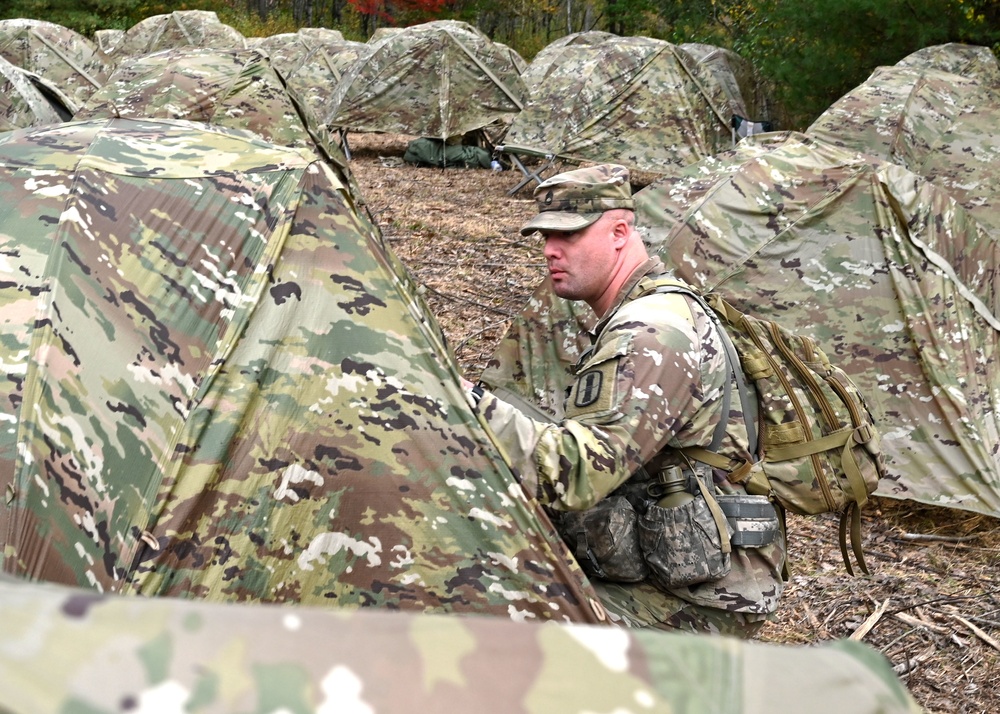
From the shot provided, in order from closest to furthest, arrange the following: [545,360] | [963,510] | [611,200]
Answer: [611,200], [963,510], [545,360]

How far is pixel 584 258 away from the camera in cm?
333

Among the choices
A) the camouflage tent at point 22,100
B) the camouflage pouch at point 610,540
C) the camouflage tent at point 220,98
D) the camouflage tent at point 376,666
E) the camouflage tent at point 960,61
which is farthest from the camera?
the camouflage tent at point 960,61

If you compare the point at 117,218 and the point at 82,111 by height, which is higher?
the point at 117,218

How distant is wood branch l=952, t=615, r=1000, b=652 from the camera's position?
419cm

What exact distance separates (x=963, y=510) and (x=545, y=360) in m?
2.46

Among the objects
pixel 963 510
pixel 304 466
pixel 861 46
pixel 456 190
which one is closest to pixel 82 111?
pixel 456 190

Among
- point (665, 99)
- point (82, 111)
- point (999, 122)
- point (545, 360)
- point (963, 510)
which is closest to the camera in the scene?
point (963, 510)

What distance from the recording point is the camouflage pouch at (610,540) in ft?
10.4

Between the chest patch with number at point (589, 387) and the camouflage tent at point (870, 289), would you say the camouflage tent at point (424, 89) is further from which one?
the chest patch with number at point (589, 387)

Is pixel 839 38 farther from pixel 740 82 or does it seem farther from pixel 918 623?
pixel 918 623

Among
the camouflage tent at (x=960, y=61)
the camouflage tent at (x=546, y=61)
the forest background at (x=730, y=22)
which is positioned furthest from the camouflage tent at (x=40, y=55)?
the camouflage tent at (x=960, y=61)

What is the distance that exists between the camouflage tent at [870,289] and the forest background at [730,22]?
5.88m

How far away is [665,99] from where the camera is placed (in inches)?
501

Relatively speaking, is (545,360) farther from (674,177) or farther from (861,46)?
(861,46)
